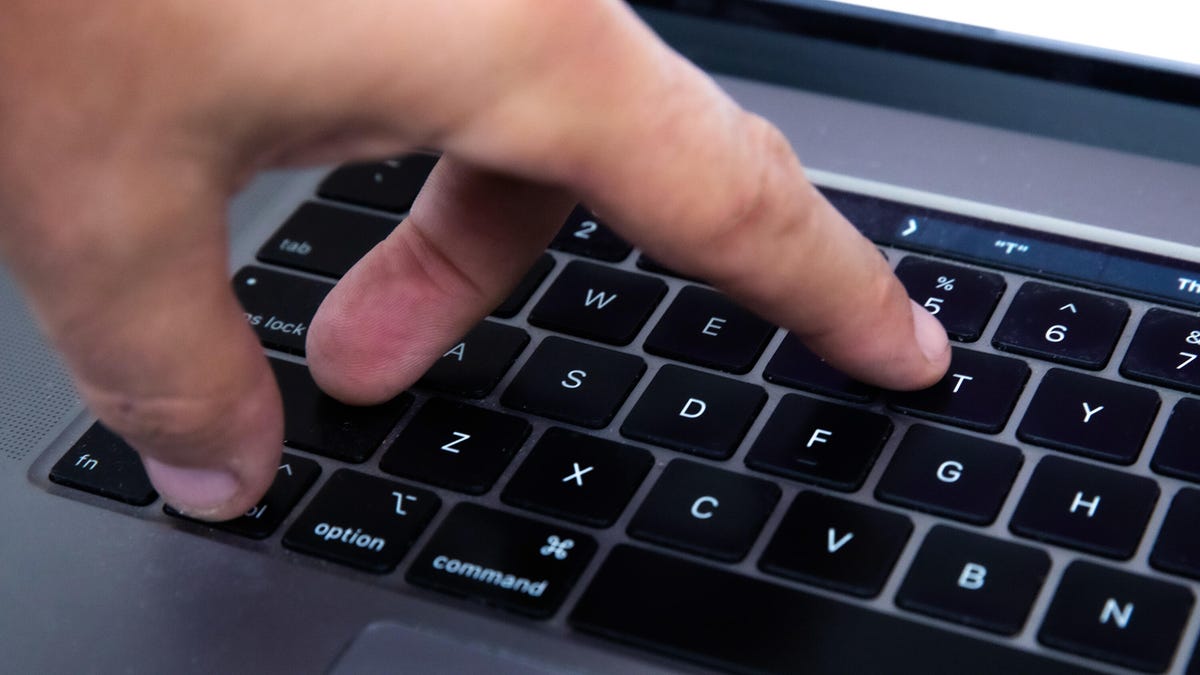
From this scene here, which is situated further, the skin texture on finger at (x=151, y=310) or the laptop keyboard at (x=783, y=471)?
the laptop keyboard at (x=783, y=471)

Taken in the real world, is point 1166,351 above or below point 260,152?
below

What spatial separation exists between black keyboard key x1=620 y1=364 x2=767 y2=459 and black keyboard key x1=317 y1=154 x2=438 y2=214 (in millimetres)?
170

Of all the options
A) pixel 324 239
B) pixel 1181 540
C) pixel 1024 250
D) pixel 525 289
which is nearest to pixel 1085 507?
pixel 1181 540

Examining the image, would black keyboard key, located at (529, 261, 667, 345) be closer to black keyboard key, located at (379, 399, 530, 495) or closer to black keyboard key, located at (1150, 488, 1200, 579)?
black keyboard key, located at (379, 399, 530, 495)

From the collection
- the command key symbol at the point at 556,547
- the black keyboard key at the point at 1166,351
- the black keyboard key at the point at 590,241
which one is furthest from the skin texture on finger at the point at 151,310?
the black keyboard key at the point at 1166,351

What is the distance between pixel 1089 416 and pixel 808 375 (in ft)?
0.33

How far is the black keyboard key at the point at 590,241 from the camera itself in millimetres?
568

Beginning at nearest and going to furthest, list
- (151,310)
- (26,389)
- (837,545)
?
(151,310) < (837,545) < (26,389)

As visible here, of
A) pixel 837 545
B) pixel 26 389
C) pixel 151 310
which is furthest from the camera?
pixel 26 389

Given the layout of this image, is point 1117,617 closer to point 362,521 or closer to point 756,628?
point 756,628

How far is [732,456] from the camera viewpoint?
1.57 feet

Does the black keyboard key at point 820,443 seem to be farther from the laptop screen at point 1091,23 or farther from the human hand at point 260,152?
the laptop screen at point 1091,23

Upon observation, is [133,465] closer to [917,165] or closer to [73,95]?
[73,95]

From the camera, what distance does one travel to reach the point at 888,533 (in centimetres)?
44
